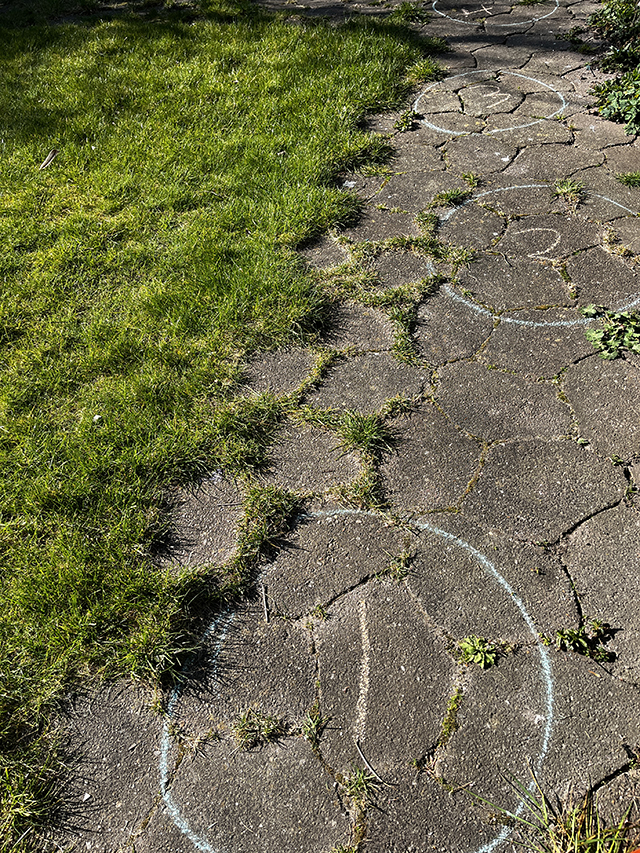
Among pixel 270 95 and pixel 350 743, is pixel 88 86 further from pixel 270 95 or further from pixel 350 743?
pixel 350 743

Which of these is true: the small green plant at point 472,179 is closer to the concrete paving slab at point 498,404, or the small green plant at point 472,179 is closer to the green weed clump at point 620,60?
the green weed clump at point 620,60

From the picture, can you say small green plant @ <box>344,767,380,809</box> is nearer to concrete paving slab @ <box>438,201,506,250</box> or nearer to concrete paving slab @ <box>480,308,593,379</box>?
concrete paving slab @ <box>480,308,593,379</box>

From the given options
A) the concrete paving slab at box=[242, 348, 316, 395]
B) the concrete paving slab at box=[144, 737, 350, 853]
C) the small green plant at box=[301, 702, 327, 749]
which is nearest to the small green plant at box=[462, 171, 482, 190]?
the concrete paving slab at box=[242, 348, 316, 395]

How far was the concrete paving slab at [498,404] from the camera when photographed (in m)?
2.60

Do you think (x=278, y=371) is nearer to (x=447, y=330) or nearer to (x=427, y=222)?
(x=447, y=330)

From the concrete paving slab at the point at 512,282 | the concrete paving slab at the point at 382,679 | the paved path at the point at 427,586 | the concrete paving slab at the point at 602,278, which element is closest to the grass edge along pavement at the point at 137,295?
the paved path at the point at 427,586

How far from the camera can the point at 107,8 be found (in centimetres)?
724

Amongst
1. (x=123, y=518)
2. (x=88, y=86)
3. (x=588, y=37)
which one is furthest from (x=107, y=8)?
(x=123, y=518)

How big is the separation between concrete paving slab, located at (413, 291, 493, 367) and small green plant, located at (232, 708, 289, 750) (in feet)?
5.22

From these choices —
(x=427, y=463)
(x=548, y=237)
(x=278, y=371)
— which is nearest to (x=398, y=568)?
(x=427, y=463)

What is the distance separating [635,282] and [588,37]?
323 centimetres

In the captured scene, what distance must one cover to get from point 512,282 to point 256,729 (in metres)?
2.29

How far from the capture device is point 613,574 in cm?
212

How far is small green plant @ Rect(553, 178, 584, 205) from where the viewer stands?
12.1 feet
